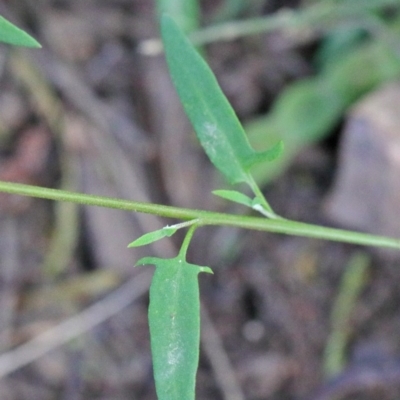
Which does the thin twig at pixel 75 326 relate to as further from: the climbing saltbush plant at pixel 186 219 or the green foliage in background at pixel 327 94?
the climbing saltbush plant at pixel 186 219

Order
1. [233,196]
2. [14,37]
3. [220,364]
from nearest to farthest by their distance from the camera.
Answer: [14,37] < [233,196] < [220,364]

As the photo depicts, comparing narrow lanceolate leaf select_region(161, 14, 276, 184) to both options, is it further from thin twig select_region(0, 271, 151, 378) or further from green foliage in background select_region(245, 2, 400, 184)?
thin twig select_region(0, 271, 151, 378)

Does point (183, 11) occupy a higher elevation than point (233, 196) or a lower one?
higher

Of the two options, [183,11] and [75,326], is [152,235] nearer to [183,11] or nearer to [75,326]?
[75,326]

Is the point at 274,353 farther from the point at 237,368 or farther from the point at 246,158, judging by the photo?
the point at 246,158

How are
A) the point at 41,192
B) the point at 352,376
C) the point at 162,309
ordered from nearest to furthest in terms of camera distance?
the point at 41,192 < the point at 162,309 < the point at 352,376

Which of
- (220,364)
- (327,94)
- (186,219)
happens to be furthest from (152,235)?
(327,94)

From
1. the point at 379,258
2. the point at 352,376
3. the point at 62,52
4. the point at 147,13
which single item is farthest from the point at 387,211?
the point at 62,52
